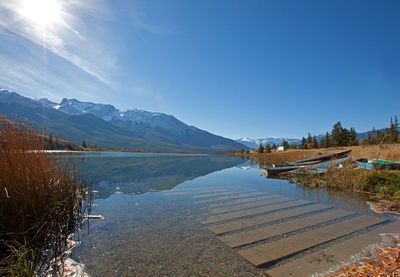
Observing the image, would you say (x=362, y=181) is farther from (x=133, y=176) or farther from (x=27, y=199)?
(x=133, y=176)

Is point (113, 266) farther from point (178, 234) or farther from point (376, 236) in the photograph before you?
point (376, 236)

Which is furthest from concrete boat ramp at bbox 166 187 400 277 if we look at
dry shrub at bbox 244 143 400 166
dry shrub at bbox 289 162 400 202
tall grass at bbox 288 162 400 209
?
dry shrub at bbox 244 143 400 166

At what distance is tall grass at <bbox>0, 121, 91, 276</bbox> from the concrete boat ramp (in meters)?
3.50

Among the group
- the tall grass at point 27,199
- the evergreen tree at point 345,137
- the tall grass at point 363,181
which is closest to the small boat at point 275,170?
the tall grass at point 363,181

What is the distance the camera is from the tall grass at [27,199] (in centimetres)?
321

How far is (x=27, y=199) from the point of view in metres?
3.41

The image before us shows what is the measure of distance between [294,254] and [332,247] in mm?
965

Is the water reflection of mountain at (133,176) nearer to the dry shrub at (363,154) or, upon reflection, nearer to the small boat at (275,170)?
the small boat at (275,170)

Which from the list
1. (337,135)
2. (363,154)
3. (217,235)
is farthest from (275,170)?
(337,135)

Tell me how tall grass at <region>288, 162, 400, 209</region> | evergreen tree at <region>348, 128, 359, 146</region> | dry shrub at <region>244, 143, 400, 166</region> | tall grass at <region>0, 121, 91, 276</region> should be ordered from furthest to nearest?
1. evergreen tree at <region>348, 128, 359, 146</region>
2. dry shrub at <region>244, 143, 400, 166</region>
3. tall grass at <region>288, 162, 400, 209</region>
4. tall grass at <region>0, 121, 91, 276</region>

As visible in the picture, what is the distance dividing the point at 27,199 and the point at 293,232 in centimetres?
574

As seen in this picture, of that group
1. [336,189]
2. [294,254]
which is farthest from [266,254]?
[336,189]

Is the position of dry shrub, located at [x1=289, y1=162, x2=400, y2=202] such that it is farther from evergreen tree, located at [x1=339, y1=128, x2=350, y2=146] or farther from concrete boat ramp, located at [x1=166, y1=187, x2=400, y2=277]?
evergreen tree, located at [x1=339, y1=128, x2=350, y2=146]

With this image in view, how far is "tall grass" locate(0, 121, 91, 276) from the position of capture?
3205mm
